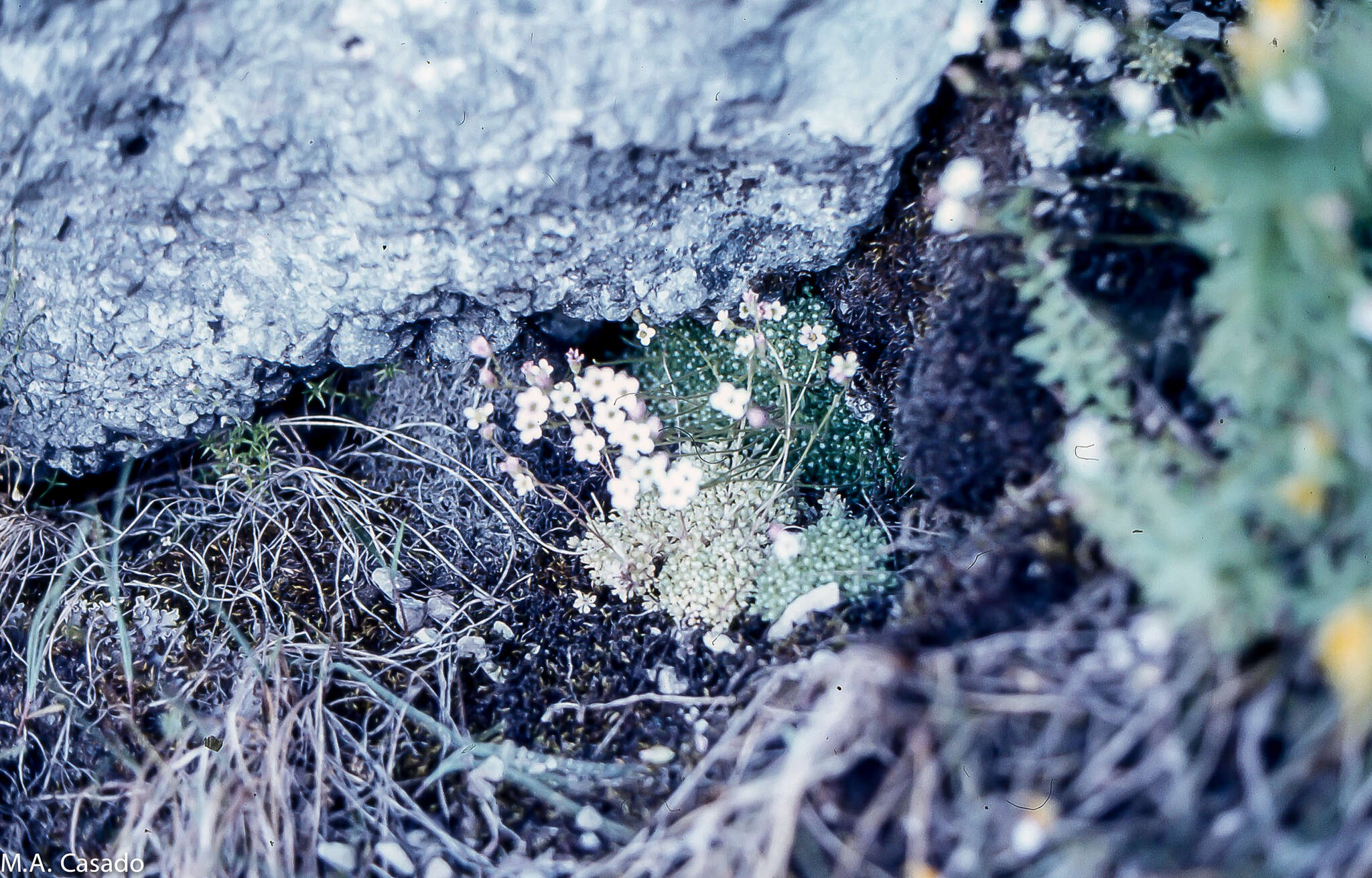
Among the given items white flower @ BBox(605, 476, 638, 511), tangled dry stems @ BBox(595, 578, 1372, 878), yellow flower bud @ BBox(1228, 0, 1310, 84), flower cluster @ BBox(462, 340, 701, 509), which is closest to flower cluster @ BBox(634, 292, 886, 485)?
flower cluster @ BBox(462, 340, 701, 509)

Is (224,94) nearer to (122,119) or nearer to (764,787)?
→ (122,119)

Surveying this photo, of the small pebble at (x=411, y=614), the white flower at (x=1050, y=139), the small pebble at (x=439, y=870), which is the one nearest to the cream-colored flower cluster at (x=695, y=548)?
the small pebble at (x=411, y=614)

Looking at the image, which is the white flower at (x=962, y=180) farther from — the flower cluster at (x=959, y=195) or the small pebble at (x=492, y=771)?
the small pebble at (x=492, y=771)

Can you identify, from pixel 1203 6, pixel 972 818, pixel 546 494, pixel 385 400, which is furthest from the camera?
pixel 385 400

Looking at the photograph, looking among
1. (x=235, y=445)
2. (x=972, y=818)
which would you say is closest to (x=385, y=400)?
(x=235, y=445)

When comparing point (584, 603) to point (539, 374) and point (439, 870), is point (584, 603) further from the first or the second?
point (439, 870)

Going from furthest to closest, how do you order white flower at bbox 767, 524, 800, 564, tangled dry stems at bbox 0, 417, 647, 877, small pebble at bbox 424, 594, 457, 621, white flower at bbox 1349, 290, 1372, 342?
1. small pebble at bbox 424, 594, 457, 621
2. white flower at bbox 767, 524, 800, 564
3. tangled dry stems at bbox 0, 417, 647, 877
4. white flower at bbox 1349, 290, 1372, 342

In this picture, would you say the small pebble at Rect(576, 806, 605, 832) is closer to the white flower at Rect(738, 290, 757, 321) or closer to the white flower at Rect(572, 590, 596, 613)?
the white flower at Rect(572, 590, 596, 613)
